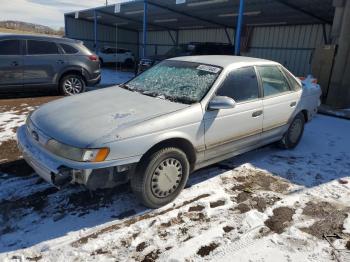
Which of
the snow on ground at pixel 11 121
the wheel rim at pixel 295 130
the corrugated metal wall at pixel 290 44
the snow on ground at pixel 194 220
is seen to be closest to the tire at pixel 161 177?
the snow on ground at pixel 194 220

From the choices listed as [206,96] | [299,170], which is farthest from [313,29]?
[206,96]

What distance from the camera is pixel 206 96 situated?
346 cm

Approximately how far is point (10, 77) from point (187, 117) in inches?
250

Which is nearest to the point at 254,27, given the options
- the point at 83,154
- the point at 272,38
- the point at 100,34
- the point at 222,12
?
the point at 272,38

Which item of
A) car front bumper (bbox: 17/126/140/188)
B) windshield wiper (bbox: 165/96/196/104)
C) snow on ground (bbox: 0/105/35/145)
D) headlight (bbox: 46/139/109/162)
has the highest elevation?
windshield wiper (bbox: 165/96/196/104)

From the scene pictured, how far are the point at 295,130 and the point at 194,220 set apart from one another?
2.92 metres

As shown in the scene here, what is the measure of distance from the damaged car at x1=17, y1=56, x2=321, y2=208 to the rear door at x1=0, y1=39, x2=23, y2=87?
15.9 ft

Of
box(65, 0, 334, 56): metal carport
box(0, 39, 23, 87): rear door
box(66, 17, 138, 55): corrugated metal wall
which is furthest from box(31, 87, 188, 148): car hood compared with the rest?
box(66, 17, 138, 55): corrugated metal wall

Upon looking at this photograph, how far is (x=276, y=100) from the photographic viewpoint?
4.42 meters

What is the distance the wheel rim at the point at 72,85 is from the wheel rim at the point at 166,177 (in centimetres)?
632

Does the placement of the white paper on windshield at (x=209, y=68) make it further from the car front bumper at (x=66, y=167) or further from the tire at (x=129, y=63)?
→ the tire at (x=129, y=63)

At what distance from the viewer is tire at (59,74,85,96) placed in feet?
28.0

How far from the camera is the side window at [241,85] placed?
373 centimetres

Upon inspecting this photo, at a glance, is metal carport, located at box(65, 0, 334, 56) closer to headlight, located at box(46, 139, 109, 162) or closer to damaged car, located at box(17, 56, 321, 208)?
damaged car, located at box(17, 56, 321, 208)
